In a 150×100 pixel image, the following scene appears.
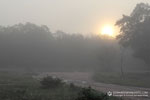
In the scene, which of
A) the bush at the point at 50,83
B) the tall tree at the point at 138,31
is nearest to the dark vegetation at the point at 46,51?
the tall tree at the point at 138,31

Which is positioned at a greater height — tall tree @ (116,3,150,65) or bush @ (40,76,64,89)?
tall tree @ (116,3,150,65)

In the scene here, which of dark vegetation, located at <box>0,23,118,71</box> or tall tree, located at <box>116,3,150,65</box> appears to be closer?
tall tree, located at <box>116,3,150,65</box>

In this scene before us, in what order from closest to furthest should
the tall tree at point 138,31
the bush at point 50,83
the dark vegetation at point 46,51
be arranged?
the bush at point 50,83, the tall tree at point 138,31, the dark vegetation at point 46,51

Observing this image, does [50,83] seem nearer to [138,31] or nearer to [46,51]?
[138,31]

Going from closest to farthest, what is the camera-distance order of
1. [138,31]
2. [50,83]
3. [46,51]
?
[50,83] → [138,31] → [46,51]

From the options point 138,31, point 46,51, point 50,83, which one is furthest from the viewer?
point 46,51

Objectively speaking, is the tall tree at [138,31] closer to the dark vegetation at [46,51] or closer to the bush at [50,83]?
the dark vegetation at [46,51]

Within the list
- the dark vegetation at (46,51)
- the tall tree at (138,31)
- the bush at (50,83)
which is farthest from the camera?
the dark vegetation at (46,51)

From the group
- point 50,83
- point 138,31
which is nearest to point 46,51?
point 138,31

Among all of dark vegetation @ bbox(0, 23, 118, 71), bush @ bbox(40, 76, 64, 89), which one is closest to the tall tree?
dark vegetation @ bbox(0, 23, 118, 71)

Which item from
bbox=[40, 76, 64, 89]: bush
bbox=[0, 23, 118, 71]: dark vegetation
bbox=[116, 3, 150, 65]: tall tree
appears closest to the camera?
bbox=[40, 76, 64, 89]: bush

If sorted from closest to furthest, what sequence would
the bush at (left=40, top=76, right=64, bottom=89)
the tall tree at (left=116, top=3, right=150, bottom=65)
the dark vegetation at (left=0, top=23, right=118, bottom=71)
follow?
the bush at (left=40, top=76, right=64, bottom=89) < the tall tree at (left=116, top=3, right=150, bottom=65) < the dark vegetation at (left=0, top=23, right=118, bottom=71)

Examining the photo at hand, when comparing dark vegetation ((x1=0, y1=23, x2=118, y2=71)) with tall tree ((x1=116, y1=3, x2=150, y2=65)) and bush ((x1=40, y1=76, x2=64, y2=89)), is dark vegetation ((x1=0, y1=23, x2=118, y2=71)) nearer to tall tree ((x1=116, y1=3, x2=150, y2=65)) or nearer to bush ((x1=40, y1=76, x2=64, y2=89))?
tall tree ((x1=116, y1=3, x2=150, y2=65))

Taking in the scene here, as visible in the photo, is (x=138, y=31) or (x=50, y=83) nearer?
(x=50, y=83)
